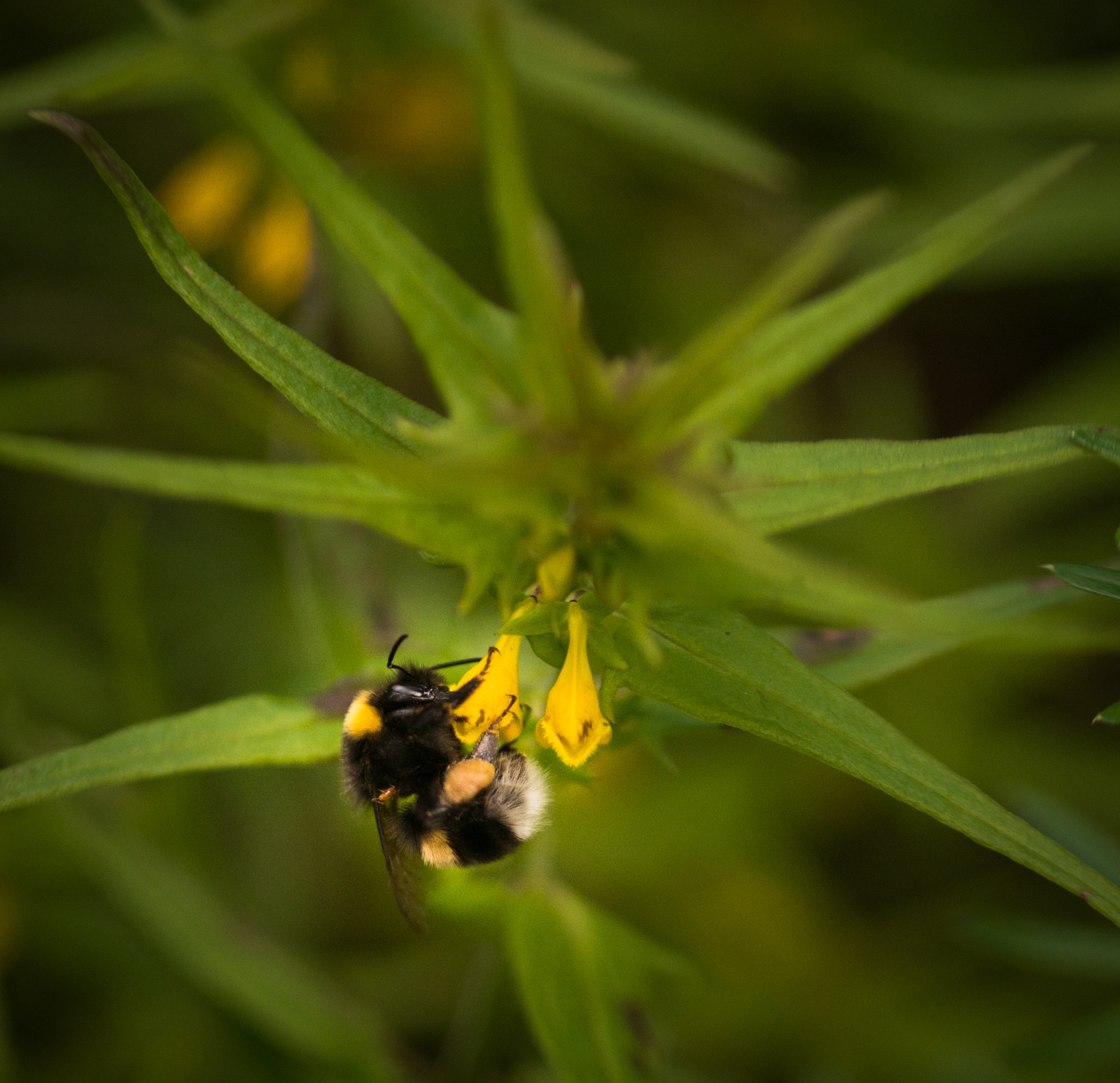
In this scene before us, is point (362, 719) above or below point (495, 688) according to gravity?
above

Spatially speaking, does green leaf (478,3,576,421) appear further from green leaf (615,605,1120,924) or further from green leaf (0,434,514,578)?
green leaf (615,605,1120,924)

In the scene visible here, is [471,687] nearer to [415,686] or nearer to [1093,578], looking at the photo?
[415,686]

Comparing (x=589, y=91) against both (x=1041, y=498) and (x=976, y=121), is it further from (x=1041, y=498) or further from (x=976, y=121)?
(x=1041, y=498)

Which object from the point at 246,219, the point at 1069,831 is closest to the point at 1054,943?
the point at 1069,831

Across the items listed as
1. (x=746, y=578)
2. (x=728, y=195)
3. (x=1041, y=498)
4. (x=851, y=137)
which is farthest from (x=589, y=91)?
(x=1041, y=498)

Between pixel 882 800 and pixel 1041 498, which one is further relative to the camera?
pixel 1041 498

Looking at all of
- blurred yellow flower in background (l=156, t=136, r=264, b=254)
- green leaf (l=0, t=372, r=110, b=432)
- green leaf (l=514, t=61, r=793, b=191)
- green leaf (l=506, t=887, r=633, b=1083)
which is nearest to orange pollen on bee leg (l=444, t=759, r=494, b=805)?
green leaf (l=506, t=887, r=633, b=1083)
